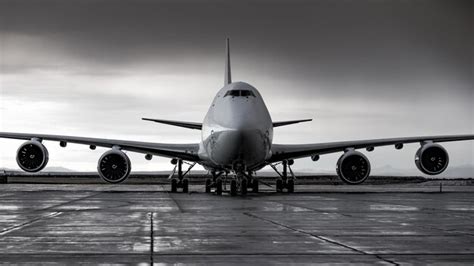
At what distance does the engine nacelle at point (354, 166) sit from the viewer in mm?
28609

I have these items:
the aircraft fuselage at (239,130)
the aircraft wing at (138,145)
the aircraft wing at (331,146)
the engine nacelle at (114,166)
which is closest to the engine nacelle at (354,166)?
the aircraft wing at (331,146)

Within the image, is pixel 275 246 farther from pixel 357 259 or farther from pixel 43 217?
pixel 43 217

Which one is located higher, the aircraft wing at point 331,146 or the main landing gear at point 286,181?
the aircraft wing at point 331,146

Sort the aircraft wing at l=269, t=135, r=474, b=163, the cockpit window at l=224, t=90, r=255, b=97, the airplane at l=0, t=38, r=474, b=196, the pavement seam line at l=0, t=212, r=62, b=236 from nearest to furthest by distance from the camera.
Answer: the pavement seam line at l=0, t=212, r=62, b=236, the airplane at l=0, t=38, r=474, b=196, the cockpit window at l=224, t=90, r=255, b=97, the aircraft wing at l=269, t=135, r=474, b=163

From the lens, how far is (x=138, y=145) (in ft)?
96.0

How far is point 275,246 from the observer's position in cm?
843

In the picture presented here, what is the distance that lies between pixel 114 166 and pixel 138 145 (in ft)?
5.96

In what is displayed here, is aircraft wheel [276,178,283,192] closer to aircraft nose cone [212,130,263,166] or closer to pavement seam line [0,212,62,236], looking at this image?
aircraft nose cone [212,130,263,166]

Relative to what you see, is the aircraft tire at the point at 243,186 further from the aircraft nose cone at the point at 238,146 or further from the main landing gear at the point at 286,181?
the main landing gear at the point at 286,181

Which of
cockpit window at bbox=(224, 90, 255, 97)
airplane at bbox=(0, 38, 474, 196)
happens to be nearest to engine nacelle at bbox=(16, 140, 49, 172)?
airplane at bbox=(0, 38, 474, 196)

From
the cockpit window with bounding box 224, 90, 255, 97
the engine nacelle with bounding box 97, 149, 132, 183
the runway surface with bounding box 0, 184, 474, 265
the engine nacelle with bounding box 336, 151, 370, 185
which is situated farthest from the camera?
the engine nacelle with bounding box 336, 151, 370, 185

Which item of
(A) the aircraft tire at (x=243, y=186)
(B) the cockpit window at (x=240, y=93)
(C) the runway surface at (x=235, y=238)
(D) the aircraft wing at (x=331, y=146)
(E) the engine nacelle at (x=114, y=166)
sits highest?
(B) the cockpit window at (x=240, y=93)

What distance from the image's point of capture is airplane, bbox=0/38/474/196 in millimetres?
24234

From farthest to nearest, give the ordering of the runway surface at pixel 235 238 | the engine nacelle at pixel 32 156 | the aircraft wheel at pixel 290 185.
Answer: the aircraft wheel at pixel 290 185, the engine nacelle at pixel 32 156, the runway surface at pixel 235 238
